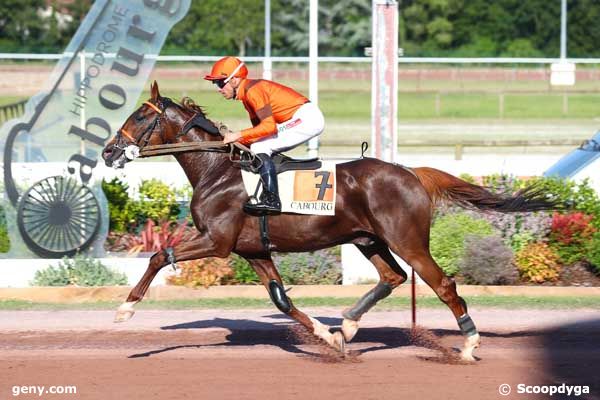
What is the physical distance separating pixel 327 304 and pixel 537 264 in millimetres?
2608


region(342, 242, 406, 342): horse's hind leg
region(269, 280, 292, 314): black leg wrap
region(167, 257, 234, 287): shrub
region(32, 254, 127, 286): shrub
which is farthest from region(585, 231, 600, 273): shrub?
region(32, 254, 127, 286): shrub

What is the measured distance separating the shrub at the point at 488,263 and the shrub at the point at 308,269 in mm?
1513

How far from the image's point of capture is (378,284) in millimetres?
9227

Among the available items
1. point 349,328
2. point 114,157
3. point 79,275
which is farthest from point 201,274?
point 349,328

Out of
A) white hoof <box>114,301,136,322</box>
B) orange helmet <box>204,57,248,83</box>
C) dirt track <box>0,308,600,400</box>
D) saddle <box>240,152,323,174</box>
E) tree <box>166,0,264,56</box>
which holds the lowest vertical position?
A: dirt track <box>0,308,600,400</box>

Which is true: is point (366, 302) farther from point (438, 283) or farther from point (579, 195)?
point (579, 195)

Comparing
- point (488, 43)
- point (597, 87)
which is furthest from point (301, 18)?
point (597, 87)

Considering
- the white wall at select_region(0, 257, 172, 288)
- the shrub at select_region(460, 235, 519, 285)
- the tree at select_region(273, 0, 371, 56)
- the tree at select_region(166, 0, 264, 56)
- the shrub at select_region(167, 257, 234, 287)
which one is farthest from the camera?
the tree at select_region(273, 0, 371, 56)

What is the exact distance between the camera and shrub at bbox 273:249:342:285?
12.2 meters

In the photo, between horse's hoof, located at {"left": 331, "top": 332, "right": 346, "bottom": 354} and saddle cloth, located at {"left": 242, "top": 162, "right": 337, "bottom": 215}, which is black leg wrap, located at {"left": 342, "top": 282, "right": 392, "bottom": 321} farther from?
saddle cloth, located at {"left": 242, "top": 162, "right": 337, "bottom": 215}

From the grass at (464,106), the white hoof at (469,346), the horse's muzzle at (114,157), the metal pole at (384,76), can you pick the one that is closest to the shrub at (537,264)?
the metal pole at (384,76)

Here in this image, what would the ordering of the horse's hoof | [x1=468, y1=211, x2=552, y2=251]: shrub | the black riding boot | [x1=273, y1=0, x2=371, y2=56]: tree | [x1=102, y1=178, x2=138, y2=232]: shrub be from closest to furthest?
1. the black riding boot
2. the horse's hoof
3. [x1=468, y1=211, x2=552, y2=251]: shrub
4. [x1=102, y1=178, x2=138, y2=232]: shrub
5. [x1=273, y1=0, x2=371, y2=56]: tree

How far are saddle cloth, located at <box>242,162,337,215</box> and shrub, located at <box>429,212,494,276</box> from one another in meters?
3.73

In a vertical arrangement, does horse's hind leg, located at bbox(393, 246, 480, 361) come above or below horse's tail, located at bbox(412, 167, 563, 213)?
below
